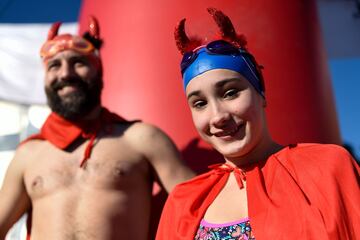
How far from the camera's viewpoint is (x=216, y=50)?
893mm

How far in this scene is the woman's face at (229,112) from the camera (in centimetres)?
83

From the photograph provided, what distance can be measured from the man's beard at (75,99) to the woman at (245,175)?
0.68 meters

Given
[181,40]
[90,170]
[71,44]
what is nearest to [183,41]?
[181,40]

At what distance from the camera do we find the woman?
2.29ft

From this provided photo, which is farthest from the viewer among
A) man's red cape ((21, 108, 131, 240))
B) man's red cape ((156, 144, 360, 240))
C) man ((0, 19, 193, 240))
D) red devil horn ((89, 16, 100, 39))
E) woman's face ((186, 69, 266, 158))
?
red devil horn ((89, 16, 100, 39))

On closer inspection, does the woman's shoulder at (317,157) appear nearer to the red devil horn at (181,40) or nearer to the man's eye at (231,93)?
the man's eye at (231,93)

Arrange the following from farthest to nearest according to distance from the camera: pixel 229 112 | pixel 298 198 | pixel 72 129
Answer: pixel 72 129
pixel 229 112
pixel 298 198

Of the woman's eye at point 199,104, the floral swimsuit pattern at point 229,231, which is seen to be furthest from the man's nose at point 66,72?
the floral swimsuit pattern at point 229,231

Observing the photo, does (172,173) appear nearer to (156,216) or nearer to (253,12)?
(156,216)

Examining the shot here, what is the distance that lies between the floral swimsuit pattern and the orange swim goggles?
100 centimetres

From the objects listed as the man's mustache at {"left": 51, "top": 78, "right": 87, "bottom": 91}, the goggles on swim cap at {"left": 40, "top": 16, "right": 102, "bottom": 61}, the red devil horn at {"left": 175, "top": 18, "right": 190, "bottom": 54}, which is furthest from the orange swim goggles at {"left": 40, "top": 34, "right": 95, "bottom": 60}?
the red devil horn at {"left": 175, "top": 18, "right": 190, "bottom": 54}

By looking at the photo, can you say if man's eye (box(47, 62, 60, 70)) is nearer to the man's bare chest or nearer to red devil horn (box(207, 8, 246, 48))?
the man's bare chest

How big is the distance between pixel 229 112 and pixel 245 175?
0.47ft

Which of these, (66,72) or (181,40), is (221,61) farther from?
(66,72)
